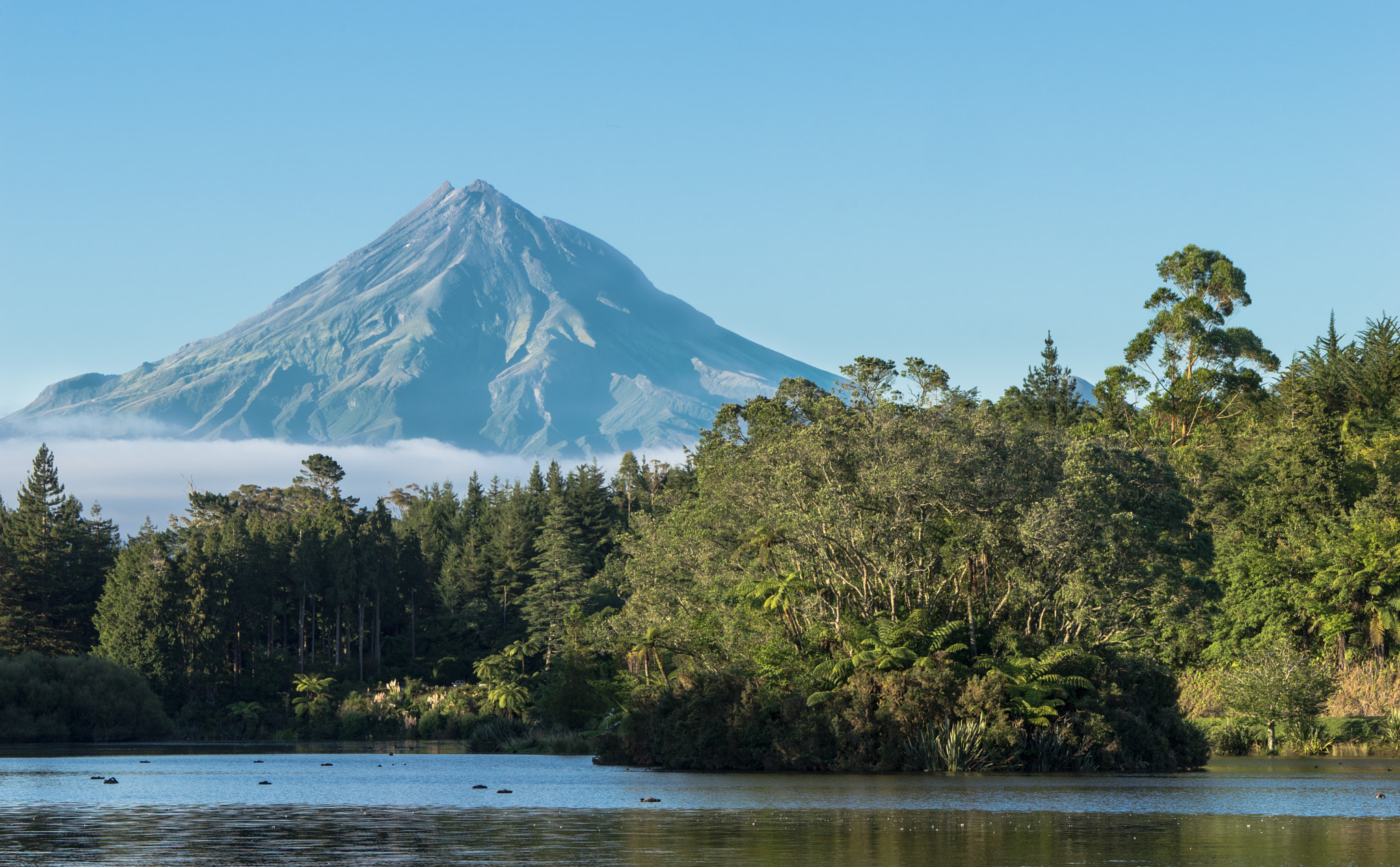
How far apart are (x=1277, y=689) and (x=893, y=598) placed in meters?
15.7

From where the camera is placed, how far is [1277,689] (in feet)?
160

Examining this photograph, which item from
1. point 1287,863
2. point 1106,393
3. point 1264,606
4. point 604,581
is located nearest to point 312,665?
point 604,581

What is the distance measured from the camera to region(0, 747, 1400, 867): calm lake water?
61.1 ft

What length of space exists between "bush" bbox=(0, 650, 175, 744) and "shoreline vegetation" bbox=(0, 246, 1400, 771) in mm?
192

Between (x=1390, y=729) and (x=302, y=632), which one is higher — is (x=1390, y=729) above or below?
below

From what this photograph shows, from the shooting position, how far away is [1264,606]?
5884 centimetres

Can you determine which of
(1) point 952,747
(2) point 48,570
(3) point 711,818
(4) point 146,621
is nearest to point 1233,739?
(1) point 952,747

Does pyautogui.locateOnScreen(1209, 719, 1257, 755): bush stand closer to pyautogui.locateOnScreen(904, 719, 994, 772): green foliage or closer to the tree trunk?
pyautogui.locateOnScreen(904, 719, 994, 772): green foliage

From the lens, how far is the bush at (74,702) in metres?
80.5

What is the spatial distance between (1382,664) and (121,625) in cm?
7600

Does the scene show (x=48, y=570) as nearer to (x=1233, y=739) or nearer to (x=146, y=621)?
(x=146, y=621)

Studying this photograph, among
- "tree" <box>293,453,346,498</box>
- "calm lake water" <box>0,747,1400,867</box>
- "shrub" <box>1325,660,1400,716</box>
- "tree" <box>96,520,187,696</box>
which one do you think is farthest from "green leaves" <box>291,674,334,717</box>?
"shrub" <box>1325,660,1400,716</box>

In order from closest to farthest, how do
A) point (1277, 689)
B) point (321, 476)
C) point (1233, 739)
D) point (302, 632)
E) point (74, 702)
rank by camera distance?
1. point (1277, 689)
2. point (1233, 739)
3. point (74, 702)
4. point (302, 632)
5. point (321, 476)

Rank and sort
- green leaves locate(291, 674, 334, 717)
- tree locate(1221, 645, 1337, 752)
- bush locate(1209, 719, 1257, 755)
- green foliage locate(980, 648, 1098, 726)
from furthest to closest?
1. green leaves locate(291, 674, 334, 717)
2. bush locate(1209, 719, 1257, 755)
3. tree locate(1221, 645, 1337, 752)
4. green foliage locate(980, 648, 1098, 726)
